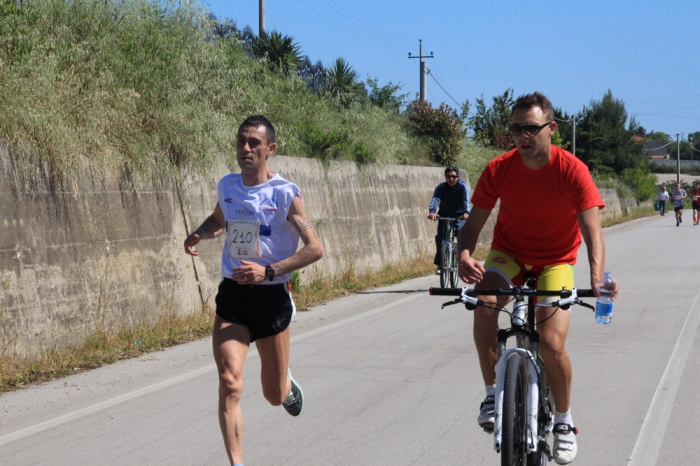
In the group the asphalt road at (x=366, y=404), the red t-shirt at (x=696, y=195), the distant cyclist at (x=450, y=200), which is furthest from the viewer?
the red t-shirt at (x=696, y=195)

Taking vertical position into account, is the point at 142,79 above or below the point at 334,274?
above

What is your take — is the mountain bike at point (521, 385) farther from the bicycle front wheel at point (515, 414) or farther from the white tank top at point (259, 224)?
the white tank top at point (259, 224)

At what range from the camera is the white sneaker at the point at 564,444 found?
4.76 m

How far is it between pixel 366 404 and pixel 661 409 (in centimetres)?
218

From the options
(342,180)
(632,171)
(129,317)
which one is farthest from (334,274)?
(632,171)

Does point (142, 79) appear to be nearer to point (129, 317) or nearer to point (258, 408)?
point (129, 317)

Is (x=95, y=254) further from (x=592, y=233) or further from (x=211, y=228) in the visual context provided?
(x=592, y=233)

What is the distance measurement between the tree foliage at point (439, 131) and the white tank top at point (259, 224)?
22.3 metres

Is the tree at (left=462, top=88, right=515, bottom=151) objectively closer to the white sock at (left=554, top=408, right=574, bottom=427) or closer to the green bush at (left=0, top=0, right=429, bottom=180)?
the green bush at (left=0, top=0, right=429, bottom=180)

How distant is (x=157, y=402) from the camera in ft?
23.0

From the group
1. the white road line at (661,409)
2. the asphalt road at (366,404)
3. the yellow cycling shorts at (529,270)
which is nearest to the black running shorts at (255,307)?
the asphalt road at (366,404)

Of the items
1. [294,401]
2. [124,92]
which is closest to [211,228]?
[294,401]

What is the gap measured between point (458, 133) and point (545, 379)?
76.3 feet

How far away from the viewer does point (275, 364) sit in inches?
207
